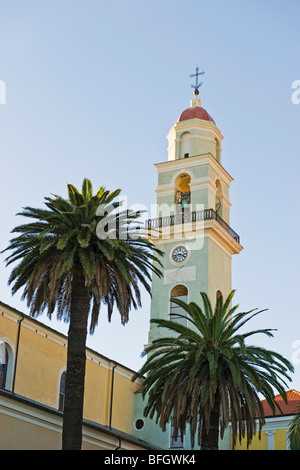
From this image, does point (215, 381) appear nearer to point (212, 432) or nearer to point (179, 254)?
point (212, 432)

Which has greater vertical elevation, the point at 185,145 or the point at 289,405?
the point at 185,145

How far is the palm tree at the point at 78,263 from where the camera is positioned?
99.0 feet

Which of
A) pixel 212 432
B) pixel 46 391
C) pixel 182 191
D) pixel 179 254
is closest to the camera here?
pixel 212 432

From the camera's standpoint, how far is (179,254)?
50.8m

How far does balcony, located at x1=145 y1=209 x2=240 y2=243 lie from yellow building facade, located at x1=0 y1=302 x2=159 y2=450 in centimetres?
961

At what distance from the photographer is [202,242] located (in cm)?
5031

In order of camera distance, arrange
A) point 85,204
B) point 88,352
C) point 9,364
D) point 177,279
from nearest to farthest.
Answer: point 85,204 → point 9,364 → point 88,352 → point 177,279

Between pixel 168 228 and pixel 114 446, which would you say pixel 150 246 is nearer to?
pixel 114 446

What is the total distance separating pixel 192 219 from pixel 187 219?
41 cm

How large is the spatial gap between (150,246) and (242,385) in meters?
6.55

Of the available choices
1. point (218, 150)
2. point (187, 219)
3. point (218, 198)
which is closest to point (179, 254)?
point (187, 219)

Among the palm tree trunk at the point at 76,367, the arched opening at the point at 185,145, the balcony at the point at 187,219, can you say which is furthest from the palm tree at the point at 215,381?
the arched opening at the point at 185,145
